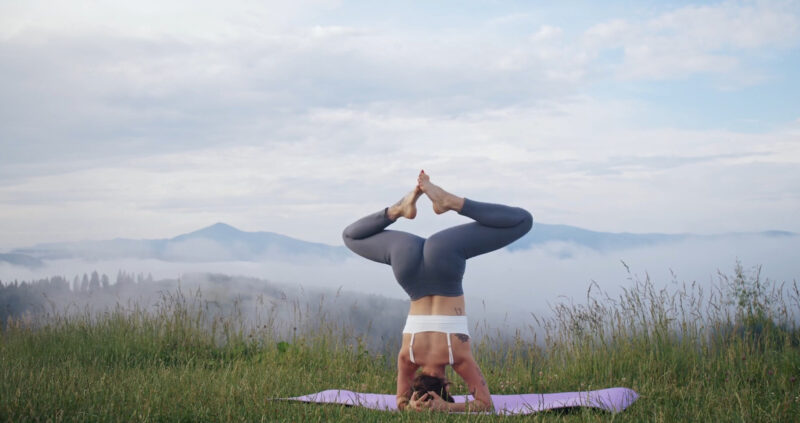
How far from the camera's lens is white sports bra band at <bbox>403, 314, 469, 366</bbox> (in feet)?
16.8

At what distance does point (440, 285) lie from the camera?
16.9ft

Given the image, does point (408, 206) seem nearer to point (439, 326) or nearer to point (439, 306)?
point (439, 306)

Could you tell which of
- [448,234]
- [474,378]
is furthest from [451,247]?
[474,378]

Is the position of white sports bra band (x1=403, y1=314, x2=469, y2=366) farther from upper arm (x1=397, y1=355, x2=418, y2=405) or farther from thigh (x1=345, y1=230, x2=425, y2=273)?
thigh (x1=345, y1=230, x2=425, y2=273)

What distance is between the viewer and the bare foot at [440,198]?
203 inches

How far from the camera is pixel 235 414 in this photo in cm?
464

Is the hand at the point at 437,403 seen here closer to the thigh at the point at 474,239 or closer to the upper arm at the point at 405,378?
the upper arm at the point at 405,378

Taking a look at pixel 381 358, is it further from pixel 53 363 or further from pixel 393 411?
pixel 53 363

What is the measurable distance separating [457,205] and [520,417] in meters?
1.60

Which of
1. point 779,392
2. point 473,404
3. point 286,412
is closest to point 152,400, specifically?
point 286,412

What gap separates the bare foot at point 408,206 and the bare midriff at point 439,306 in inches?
26.0

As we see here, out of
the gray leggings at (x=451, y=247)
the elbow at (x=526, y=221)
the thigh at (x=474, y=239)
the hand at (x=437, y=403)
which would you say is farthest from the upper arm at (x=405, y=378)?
the elbow at (x=526, y=221)

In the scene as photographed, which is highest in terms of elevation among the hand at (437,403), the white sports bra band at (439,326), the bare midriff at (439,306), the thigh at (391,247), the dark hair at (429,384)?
the thigh at (391,247)

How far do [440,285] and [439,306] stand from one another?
6.2 inches
